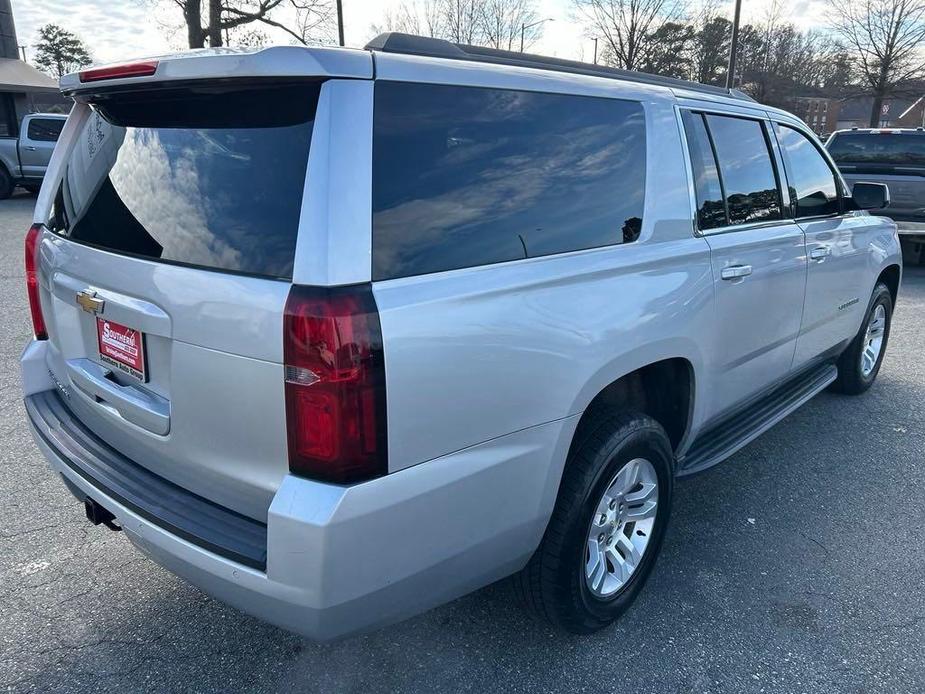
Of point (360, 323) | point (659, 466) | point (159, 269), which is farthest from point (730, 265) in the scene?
point (159, 269)

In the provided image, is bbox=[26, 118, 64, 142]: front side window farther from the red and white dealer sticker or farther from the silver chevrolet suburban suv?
the red and white dealer sticker

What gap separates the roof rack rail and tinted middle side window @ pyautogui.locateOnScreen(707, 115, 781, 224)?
265 millimetres

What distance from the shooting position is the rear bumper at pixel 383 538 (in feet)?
5.82

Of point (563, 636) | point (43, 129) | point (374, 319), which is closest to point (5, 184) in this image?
point (43, 129)

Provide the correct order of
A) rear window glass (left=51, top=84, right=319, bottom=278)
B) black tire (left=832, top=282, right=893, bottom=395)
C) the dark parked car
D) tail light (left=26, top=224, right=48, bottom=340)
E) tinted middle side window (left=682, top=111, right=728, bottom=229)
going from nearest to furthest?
rear window glass (left=51, top=84, right=319, bottom=278)
tail light (left=26, top=224, right=48, bottom=340)
tinted middle side window (left=682, top=111, right=728, bottom=229)
black tire (left=832, top=282, right=893, bottom=395)
the dark parked car

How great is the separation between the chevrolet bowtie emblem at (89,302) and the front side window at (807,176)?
3.34 meters

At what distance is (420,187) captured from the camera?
76.5 inches

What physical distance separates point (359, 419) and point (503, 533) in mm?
655

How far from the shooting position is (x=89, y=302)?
2273 millimetres

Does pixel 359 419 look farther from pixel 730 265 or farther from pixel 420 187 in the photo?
pixel 730 265

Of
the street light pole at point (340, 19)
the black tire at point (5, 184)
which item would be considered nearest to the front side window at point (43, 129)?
the black tire at point (5, 184)

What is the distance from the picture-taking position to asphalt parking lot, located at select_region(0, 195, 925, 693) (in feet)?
8.03

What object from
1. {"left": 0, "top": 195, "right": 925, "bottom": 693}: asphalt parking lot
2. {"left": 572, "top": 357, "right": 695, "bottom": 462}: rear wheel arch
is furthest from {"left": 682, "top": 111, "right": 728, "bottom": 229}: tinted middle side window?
{"left": 0, "top": 195, "right": 925, "bottom": 693}: asphalt parking lot

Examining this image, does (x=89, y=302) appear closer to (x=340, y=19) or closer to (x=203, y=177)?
(x=203, y=177)
